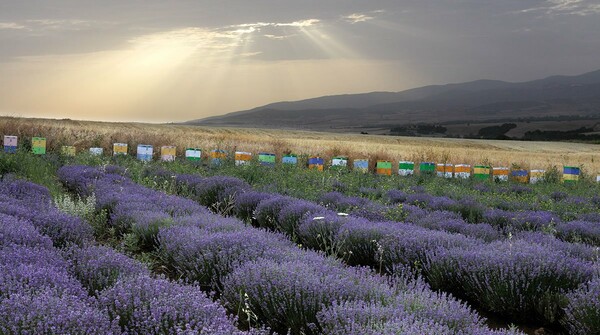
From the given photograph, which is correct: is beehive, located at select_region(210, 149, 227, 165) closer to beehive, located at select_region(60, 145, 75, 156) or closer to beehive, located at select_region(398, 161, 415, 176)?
beehive, located at select_region(60, 145, 75, 156)

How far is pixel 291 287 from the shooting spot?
401cm

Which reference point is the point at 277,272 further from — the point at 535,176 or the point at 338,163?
the point at 535,176

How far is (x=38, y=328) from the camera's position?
9.57ft

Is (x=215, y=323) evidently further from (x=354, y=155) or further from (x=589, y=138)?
(x=589, y=138)

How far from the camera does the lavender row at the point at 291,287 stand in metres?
3.44

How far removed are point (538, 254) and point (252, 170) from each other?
8.77 metres

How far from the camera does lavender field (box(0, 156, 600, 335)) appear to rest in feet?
10.9

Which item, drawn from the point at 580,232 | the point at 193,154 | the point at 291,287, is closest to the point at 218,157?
the point at 193,154

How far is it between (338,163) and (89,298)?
14.9 meters

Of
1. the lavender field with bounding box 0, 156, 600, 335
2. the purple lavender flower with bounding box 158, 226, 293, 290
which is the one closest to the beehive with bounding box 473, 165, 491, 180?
the lavender field with bounding box 0, 156, 600, 335

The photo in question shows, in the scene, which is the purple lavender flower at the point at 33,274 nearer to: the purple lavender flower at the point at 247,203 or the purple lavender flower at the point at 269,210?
the purple lavender flower at the point at 269,210

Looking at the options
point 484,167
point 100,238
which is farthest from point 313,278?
point 484,167

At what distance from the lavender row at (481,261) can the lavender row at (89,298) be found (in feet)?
6.56

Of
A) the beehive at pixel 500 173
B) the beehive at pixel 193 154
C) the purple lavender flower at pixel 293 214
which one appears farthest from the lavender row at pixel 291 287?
the beehive at pixel 500 173
